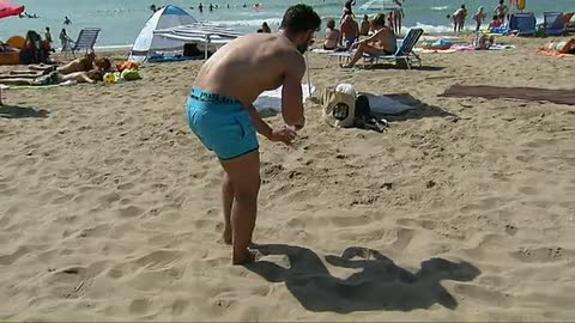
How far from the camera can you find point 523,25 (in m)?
18.9

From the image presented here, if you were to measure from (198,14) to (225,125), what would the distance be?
147 feet

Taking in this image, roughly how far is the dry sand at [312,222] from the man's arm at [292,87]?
2.71 ft

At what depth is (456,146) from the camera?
566cm

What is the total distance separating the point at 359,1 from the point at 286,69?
48.3 metres

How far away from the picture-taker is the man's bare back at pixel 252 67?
312 centimetres

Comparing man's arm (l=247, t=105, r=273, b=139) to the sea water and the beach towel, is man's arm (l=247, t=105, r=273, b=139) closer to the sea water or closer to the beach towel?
the beach towel

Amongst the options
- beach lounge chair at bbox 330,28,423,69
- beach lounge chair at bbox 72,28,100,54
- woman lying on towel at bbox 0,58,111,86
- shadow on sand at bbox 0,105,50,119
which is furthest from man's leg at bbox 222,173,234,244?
beach lounge chair at bbox 72,28,100,54

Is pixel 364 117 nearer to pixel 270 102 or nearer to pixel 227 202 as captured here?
pixel 270 102

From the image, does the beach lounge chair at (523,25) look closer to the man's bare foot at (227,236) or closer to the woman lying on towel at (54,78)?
the woman lying on towel at (54,78)

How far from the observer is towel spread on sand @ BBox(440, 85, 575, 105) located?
7414 millimetres

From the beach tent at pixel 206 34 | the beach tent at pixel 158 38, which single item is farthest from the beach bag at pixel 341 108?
the beach tent at pixel 158 38

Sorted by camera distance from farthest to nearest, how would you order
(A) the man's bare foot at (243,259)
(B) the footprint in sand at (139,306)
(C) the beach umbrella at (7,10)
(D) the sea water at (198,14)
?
(D) the sea water at (198,14)
(C) the beach umbrella at (7,10)
(A) the man's bare foot at (243,259)
(B) the footprint in sand at (139,306)

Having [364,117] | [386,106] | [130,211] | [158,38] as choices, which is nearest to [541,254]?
[130,211]

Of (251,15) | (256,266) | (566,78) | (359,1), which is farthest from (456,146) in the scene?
(359,1)
